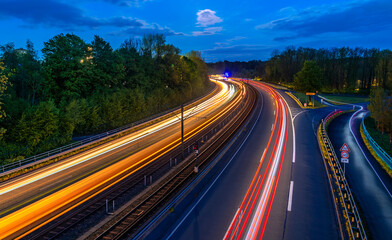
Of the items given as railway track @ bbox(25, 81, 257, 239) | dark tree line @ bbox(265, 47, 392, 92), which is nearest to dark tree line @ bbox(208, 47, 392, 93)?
dark tree line @ bbox(265, 47, 392, 92)

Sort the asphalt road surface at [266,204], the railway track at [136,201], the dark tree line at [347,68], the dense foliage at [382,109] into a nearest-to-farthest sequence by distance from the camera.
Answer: the asphalt road surface at [266,204] → the railway track at [136,201] → the dense foliage at [382,109] → the dark tree line at [347,68]

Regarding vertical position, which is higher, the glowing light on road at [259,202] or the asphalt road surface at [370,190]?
the asphalt road surface at [370,190]

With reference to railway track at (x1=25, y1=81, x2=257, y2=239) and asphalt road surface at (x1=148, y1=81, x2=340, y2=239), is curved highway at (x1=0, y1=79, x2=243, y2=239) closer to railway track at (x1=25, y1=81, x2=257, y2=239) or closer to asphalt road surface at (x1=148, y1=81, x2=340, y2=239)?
railway track at (x1=25, y1=81, x2=257, y2=239)

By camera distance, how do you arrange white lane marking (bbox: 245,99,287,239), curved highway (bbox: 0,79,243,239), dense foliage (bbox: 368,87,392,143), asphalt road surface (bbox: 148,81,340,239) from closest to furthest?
asphalt road surface (bbox: 148,81,340,239) < white lane marking (bbox: 245,99,287,239) < curved highway (bbox: 0,79,243,239) < dense foliage (bbox: 368,87,392,143)

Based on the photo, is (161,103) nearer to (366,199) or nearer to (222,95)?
(222,95)

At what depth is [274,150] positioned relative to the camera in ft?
103

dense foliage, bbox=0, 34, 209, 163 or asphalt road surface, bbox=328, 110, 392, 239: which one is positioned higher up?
dense foliage, bbox=0, 34, 209, 163

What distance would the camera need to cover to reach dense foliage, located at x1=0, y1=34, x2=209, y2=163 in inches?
1139

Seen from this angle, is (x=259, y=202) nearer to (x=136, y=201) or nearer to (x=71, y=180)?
(x=136, y=201)

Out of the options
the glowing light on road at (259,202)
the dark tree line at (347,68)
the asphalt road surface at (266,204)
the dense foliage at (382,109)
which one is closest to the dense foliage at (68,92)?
the asphalt road surface at (266,204)

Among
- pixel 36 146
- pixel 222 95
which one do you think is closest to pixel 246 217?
pixel 36 146

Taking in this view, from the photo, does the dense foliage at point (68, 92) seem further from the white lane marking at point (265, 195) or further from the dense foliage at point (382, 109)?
the dense foliage at point (382, 109)

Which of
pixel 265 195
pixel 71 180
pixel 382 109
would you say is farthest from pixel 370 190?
pixel 382 109

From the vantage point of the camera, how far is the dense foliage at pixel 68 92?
28922 mm
